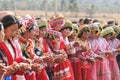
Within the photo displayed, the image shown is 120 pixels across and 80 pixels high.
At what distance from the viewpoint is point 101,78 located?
10.4 metres

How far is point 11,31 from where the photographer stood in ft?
19.2

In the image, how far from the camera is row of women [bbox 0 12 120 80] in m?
5.82

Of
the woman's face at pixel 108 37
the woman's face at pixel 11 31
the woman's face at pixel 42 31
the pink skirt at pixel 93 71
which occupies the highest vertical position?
the woman's face at pixel 11 31

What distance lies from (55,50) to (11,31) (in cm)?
230

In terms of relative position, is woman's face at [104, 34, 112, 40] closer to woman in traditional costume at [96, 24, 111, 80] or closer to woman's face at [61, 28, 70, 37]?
woman in traditional costume at [96, 24, 111, 80]

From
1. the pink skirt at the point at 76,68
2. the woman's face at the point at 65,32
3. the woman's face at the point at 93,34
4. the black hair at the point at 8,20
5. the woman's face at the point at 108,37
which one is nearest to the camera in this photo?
the black hair at the point at 8,20

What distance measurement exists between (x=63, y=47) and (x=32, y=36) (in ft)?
3.90

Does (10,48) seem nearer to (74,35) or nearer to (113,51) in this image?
(74,35)

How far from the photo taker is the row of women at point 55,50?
5824mm

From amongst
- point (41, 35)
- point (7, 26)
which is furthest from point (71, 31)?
point (7, 26)

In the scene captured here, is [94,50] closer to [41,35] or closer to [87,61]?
[87,61]

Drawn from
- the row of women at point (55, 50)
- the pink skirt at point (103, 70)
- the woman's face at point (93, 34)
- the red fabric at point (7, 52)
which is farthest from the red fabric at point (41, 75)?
the pink skirt at point (103, 70)

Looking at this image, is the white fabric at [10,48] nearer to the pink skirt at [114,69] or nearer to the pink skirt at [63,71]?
the pink skirt at [63,71]

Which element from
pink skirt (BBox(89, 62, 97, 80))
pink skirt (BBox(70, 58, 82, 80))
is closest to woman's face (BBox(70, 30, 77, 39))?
pink skirt (BBox(70, 58, 82, 80))
